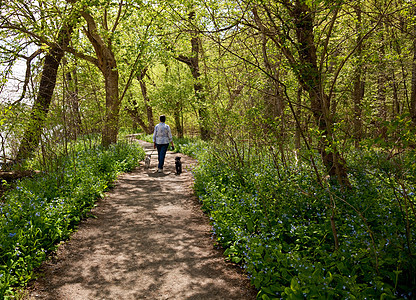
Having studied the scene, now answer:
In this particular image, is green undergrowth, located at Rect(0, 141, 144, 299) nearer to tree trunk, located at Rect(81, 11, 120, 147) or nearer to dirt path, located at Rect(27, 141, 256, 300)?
dirt path, located at Rect(27, 141, 256, 300)

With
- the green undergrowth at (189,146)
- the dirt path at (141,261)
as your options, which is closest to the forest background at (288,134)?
the dirt path at (141,261)

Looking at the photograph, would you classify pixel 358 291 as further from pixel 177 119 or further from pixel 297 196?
pixel 177 119

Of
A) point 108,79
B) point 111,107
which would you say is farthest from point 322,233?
point 108,79

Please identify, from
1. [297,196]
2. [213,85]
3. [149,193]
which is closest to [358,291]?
[297,196]

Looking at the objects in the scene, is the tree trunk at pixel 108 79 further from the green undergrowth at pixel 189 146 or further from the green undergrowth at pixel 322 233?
the green undergrowth at pixel 322 233

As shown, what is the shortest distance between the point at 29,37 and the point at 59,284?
920 cm

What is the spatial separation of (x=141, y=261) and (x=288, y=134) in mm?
3730

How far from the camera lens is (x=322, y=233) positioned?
13.9 feet

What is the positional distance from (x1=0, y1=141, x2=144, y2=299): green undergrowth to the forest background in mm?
94

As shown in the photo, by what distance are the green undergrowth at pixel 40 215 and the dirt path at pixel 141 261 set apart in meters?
0.23

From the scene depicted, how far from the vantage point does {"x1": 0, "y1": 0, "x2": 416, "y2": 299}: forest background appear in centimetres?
345

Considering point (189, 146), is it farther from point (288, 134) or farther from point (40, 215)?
point (40, 215)

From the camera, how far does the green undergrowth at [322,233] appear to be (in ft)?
10.4

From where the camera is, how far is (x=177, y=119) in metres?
21.8
